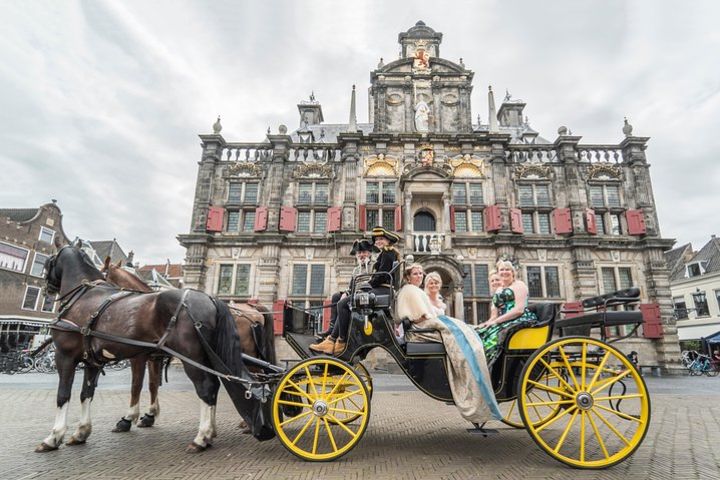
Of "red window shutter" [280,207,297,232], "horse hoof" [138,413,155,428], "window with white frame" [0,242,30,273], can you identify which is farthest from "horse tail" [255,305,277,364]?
A: "window with white frame" [0,242,30,273]

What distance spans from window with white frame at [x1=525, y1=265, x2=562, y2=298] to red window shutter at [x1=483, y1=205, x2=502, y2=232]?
270 cm

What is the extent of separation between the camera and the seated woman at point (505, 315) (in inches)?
158


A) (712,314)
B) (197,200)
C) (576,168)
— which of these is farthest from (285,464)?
(712,314)

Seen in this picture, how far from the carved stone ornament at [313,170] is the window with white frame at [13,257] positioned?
69.7 ft

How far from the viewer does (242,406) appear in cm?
386

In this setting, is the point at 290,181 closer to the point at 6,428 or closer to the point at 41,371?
the point at 41,371

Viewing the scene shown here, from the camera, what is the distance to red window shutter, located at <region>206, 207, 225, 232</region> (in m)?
18.8

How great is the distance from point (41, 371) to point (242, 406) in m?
18.8

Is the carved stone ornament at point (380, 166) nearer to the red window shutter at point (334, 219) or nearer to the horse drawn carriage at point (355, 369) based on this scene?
the red window shutter at point (334, 219)

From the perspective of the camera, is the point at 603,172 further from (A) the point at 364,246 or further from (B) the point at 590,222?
(A) the point at 364,246

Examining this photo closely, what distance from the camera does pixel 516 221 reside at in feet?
59.7

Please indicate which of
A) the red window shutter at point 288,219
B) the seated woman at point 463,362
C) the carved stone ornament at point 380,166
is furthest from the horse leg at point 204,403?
the carved stone ornament at point 380,166

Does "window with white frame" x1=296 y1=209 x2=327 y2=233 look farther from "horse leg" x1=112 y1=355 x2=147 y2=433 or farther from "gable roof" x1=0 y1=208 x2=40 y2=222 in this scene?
"gable roof" x1=0 y1=208 x2=40 y2=222

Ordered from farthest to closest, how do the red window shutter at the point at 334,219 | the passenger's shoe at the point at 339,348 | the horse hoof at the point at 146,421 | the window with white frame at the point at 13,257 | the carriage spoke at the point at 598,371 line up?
the window with white frame at the point at 13,257, the red window shutter at the point at 334,219, the horse hoof at the point at 146,421, the passenger's shoe at the point at 339,348, the carriage spoke at the point at 598,371
